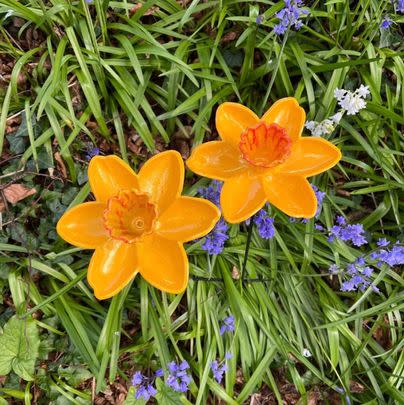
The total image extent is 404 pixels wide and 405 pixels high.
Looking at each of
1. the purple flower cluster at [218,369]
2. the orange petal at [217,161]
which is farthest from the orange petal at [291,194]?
the purple flower cluster at [218,369]

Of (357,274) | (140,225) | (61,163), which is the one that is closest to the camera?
(140,225)

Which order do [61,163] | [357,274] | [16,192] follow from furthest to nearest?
[61,163] → [16,192] → [357,274]

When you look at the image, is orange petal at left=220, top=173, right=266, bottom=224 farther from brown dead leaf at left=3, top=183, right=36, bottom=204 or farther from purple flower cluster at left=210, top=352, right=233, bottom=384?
brown dead leaf at left=3, top=183, right=36, bottom=204

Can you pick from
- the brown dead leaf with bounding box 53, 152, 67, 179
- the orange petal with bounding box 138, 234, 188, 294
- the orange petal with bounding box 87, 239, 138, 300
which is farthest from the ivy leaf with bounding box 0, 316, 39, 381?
the orange petal with bounding box 138, 234, 188, 294

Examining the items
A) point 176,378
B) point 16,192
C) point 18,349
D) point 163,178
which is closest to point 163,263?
point 163,178

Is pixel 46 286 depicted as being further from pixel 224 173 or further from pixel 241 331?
pixel 224 173

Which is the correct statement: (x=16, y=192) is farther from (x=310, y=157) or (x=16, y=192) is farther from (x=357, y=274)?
(x=357, y=274)

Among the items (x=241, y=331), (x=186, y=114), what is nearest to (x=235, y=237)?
(x=241, y=331)
